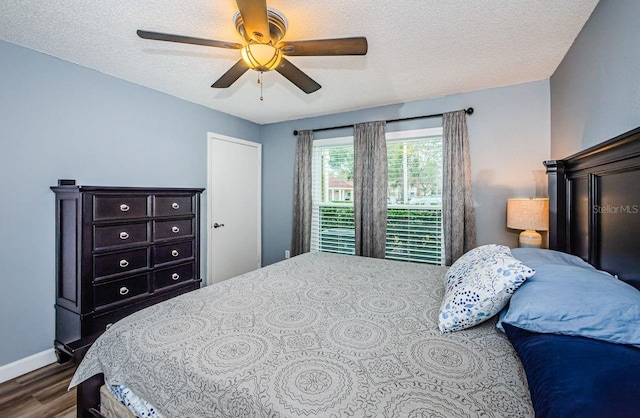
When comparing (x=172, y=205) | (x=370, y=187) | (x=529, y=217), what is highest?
(x=370, y=187)

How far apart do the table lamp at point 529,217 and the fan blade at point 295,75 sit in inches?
80.3

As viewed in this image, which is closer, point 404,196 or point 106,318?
point 106,318

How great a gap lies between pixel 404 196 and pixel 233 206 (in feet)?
7.69

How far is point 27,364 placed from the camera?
2191 millimetres

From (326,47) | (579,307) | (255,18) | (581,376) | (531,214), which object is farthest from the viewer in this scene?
(531,214)

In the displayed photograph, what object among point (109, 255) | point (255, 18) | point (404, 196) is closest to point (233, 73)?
point (255, 18)

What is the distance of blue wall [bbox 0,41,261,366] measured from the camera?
2.13 metres

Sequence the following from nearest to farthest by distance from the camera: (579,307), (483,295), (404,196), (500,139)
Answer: (579,307), (483,295), (500,139), (404,196)

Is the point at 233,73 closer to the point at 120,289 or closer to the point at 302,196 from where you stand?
the point at 120,289

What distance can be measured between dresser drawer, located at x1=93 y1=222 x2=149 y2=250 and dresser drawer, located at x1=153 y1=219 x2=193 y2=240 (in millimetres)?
102

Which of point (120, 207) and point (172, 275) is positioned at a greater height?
point (120, 207)

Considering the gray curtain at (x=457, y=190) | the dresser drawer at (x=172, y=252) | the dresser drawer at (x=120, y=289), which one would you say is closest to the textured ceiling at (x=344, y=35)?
the gray curtain at (x=457, y=190)

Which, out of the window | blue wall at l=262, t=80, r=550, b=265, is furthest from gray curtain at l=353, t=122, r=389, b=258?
blue wall at l=262, t=80, r=550, b=265

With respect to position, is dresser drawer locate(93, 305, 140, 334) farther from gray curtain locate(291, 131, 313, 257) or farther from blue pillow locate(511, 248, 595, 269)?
blue pillow locate(511, 248, 595, 269)
